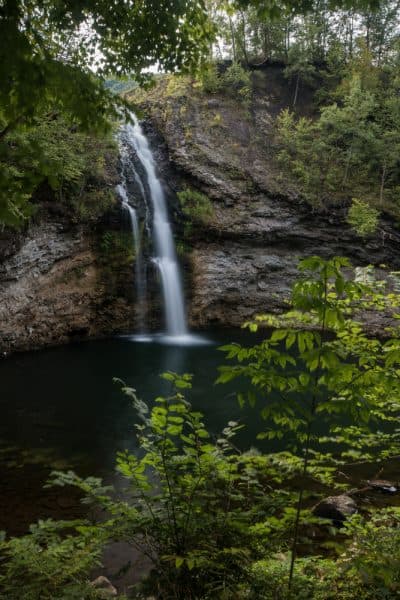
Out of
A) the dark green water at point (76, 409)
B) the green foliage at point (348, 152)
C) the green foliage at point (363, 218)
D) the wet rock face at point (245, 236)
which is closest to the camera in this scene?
the dark green water at point (76, 409)

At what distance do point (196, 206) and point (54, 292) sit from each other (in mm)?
7479

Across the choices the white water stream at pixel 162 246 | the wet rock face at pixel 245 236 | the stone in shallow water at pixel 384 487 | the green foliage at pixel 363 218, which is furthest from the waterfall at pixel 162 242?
the stone in shallow water at pixel 384 487

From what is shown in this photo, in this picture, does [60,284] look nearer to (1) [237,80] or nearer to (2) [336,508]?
(2) [336,508]

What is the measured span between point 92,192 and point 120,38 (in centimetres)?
1368

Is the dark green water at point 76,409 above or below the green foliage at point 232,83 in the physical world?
below

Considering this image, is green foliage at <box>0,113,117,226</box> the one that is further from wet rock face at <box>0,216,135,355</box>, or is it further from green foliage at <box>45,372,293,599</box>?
green foliage at <box>45,372,293,599</box>

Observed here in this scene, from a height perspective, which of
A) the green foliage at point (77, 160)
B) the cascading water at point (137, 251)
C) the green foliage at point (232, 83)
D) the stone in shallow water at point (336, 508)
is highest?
the green foliage at point (232, 83)

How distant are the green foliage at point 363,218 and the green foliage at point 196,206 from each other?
6.59m

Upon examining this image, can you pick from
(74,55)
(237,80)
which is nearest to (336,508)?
(74,55)

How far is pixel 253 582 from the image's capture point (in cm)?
218

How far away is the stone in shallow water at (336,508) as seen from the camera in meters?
5.16

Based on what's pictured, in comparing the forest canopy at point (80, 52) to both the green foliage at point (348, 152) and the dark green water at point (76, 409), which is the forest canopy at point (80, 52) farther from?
the green foliage at point (348, 152)

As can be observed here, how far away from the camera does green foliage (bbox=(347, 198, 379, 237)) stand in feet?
59.6

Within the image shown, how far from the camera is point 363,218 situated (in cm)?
1839
